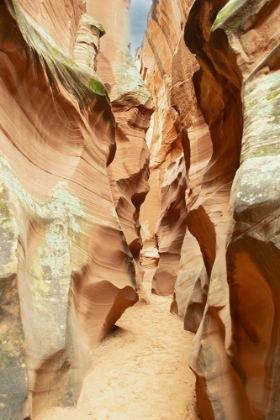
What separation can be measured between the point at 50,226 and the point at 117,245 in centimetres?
193

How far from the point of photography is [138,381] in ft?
15.8

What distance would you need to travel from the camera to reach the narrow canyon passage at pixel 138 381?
4012 mm

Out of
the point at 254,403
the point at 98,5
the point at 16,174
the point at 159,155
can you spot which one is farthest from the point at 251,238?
the point at 159,155

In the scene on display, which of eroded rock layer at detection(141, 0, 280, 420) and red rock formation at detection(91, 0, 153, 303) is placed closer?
eroded rock layer at detection(141, 0, 280, 420)

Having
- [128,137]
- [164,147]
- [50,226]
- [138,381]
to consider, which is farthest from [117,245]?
[164,147]

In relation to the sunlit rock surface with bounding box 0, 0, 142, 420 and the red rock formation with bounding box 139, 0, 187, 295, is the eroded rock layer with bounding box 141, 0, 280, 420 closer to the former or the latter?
the sunlit rock surface with bounding box 0, 0, 142, 420

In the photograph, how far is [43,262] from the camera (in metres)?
4.55

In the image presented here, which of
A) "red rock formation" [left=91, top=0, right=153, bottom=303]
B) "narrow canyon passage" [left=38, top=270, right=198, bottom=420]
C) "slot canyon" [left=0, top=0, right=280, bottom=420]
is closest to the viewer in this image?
"slot canyon" [left=0, top=0, right=280, bottom=420]

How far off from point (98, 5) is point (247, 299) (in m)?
16.8

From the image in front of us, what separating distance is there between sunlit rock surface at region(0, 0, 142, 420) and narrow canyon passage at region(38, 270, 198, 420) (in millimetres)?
209

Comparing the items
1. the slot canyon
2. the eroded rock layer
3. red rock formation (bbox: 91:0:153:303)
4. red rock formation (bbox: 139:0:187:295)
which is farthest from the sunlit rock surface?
red rock formation (bbox: 139:0:187:295)

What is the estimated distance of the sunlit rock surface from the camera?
3582 mm

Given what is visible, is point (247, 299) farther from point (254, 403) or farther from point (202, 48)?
point (202, 48)

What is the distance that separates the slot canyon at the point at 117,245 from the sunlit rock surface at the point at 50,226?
0.8 inches
